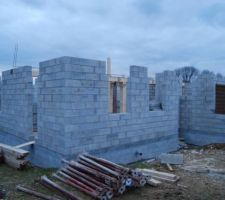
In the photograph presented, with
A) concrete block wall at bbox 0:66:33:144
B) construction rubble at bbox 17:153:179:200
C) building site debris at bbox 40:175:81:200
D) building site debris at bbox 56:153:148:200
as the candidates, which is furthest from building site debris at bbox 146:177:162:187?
concrete block wall at bbox 0:66:33:144

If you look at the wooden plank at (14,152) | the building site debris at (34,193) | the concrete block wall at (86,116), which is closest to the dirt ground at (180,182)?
the building site debris at (34,193)

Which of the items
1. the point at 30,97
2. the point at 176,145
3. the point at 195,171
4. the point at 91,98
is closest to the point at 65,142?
the point at 91,98

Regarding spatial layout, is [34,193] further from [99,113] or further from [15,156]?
[99,113]

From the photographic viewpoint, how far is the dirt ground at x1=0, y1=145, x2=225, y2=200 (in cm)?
513

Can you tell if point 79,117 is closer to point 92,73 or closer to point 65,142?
point 65,142

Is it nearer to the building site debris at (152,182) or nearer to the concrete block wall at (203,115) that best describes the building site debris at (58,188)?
the building site debris at (152,182)

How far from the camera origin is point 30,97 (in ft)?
27.0

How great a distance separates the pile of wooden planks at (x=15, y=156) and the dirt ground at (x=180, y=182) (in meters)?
0.14

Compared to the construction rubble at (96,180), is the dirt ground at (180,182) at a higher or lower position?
lower

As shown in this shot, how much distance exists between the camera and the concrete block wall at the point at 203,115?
10.5 meters

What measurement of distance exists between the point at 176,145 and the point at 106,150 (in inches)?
139

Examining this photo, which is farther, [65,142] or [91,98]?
[91,98]

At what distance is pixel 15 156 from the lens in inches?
271

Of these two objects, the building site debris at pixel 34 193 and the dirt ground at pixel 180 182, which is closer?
the building site debris at pixel 34 193
